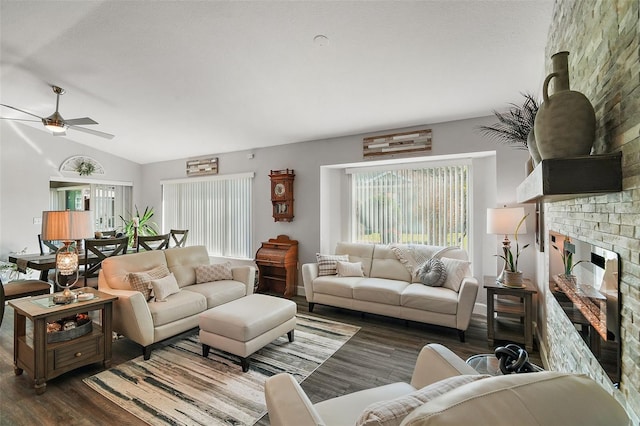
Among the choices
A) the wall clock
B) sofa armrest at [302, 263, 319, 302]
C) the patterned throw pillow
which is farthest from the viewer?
the wall clock

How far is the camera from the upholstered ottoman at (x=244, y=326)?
255 centimetres

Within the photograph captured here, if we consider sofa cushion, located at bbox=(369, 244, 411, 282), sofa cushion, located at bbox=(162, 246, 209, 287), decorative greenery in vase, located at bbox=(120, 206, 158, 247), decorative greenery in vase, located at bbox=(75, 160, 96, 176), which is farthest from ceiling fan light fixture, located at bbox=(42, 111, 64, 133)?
sofa cushion, located at bbox=(369, 244, 411, 282)

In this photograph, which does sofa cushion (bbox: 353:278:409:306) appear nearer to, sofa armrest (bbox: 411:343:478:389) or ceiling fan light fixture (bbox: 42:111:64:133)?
sofa armrest (bbox: 411:343:478:389)

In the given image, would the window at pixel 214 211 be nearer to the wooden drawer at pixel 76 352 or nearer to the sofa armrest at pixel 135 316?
the sofa armrest at pixel 135 316

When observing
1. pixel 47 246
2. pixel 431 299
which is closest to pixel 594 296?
pixel 431 299

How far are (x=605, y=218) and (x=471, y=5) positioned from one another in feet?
5.53

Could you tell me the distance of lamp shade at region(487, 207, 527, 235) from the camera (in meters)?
3.05

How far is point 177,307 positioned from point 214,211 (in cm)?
338

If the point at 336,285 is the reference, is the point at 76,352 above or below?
below

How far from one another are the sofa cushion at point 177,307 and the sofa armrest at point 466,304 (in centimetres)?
277

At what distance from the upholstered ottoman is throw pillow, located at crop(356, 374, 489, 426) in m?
1.89

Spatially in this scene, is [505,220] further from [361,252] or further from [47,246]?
[47,246]

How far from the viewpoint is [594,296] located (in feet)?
4.06

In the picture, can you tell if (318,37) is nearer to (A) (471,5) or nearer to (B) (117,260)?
(A) (471,5)
